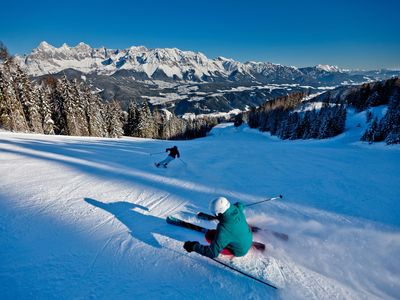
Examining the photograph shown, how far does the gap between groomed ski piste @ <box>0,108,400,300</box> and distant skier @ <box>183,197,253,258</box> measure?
1.45 feet

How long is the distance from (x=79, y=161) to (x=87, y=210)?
264 inches

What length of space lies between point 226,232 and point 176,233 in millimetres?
1967

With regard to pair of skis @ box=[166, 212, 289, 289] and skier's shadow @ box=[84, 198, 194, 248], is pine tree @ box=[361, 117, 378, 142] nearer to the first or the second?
pair of skis @ box=[166, 212, 289, 289]

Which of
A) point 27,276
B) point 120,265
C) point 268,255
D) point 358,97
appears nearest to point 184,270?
point 120,265

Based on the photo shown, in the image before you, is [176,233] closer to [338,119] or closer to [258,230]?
[258,230]

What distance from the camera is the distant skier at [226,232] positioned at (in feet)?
14.6

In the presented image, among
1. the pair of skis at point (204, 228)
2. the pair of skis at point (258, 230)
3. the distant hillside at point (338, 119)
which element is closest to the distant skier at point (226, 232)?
the pair of skis at point (204, 228)

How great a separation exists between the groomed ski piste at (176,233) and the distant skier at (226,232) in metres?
0.44

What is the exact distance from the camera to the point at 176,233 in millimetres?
5977

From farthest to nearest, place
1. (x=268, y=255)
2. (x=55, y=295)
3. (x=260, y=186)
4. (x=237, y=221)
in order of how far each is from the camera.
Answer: (x=260, y=186) → (x=268, y=255) → (x=237, y=221) → (x=55, y=295)

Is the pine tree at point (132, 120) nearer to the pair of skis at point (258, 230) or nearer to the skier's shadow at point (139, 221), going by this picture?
the skier's shadow at point (139, 221)

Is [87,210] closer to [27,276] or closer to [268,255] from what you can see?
[27,276]

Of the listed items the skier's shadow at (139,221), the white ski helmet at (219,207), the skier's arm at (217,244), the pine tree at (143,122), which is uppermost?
the white ski helmet at (219,207)

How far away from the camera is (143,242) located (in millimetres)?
5512
